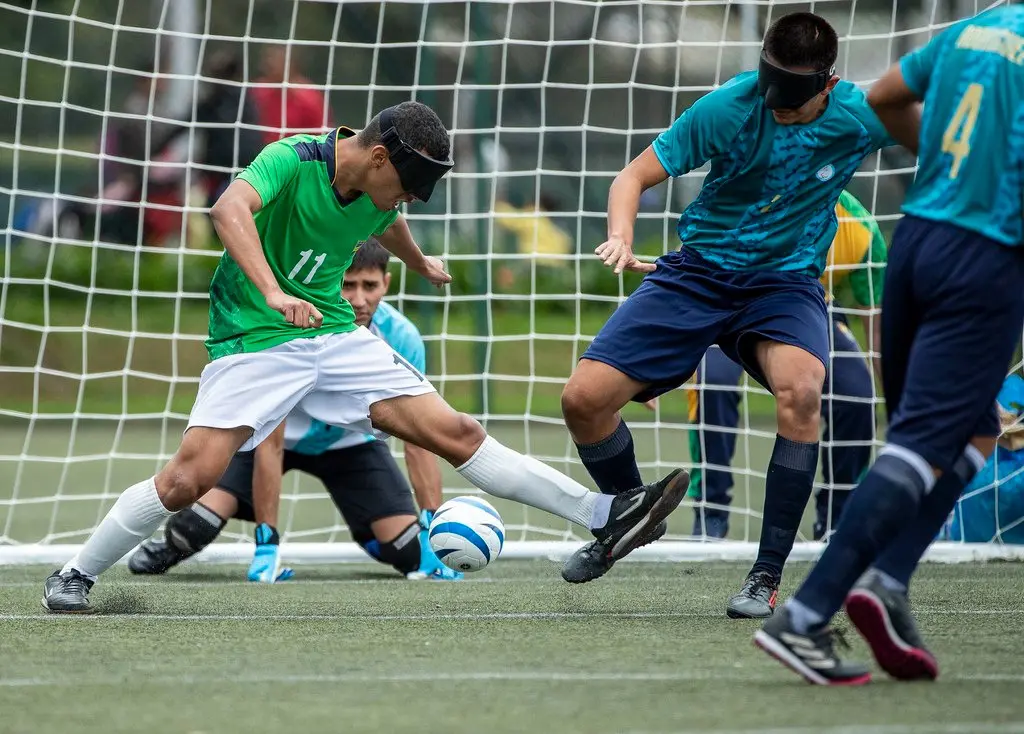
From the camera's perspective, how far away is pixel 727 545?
6832 millimetres

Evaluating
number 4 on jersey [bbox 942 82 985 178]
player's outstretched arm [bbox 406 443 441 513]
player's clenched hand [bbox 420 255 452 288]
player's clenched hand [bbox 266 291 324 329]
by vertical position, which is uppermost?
number 4 on jersey [bbox 942 82 985 178]

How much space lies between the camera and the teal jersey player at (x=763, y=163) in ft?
15.9

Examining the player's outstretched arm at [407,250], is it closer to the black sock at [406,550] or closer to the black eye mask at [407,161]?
the black eye mask at [407,161]

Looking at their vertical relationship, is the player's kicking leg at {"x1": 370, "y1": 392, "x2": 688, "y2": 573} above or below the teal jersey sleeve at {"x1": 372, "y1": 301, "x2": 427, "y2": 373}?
below

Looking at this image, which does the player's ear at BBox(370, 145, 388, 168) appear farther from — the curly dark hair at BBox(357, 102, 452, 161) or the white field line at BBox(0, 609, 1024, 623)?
the white field line at BBox(0, 609, 1024, 623)

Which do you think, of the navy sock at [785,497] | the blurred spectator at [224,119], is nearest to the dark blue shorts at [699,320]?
the navy sock at [785,497]

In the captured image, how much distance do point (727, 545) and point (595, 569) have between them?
2.09 metres

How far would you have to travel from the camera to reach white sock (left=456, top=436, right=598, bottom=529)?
16.2 ft

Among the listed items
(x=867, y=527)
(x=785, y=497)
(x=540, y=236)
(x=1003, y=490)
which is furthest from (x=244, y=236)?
(x=540, y=236)

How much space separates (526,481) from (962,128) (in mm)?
2007

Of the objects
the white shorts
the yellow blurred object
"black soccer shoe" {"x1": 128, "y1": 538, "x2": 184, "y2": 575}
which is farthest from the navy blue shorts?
the yellow blurred object

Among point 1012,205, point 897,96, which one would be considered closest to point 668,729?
point 1012,205

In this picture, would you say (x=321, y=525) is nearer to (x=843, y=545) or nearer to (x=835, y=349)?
(x=835, y=349)

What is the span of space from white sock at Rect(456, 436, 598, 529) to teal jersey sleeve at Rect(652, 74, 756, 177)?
1044 millimetres
